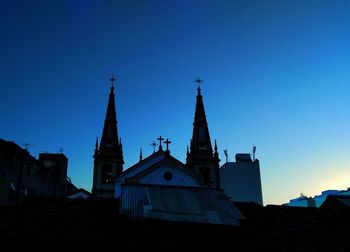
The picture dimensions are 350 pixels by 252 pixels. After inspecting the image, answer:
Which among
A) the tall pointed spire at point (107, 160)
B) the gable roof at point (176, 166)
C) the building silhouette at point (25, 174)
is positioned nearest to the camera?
the building silhouette at point (25, 174)

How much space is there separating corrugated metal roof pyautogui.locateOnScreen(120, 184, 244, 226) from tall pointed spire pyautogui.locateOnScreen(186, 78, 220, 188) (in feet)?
89.0

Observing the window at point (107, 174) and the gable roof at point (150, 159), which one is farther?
the window at point (107, 174)

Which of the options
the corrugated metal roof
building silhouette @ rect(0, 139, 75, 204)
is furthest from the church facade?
the corrugated metal roof

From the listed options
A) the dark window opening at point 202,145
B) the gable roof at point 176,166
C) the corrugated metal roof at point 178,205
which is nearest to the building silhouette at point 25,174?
the gable roof at point 176,166

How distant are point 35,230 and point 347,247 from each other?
34.1 ft

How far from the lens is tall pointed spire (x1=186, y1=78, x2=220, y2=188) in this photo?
4272cm

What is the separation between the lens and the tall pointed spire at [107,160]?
137ft

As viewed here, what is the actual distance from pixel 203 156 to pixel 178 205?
3119cm

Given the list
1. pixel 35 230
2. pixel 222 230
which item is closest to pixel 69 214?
pixel 35 230

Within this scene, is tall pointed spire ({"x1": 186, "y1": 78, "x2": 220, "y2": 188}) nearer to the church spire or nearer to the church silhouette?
the church silhouette

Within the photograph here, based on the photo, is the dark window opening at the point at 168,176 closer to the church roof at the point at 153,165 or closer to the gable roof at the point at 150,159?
the church roof at the point at 153,165

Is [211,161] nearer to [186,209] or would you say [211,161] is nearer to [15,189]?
[15,189]

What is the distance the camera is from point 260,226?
41.4ft

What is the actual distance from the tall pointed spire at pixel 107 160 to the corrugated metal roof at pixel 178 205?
28.5 m
